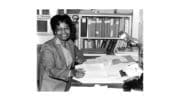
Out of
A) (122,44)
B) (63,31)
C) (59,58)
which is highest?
(63,31)

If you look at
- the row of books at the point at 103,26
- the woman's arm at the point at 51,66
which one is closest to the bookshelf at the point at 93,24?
the row of books at the point at 103,26

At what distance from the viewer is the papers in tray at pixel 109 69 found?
247 centimetres

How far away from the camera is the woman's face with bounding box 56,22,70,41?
8.13 ft

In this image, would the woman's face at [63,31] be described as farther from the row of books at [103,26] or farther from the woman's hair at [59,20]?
the row of books at [103,26]

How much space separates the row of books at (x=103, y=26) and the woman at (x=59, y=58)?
119 mm

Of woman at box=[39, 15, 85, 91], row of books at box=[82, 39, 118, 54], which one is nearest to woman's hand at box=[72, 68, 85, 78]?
woman at box=[39, 15, 85, 91]

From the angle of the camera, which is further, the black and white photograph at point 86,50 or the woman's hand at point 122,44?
the woman's hand at point 122,44

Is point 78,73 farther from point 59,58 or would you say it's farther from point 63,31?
point 63,31

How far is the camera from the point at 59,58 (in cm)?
251

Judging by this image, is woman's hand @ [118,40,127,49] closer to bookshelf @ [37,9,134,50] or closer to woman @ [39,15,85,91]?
bookshelf @ [37,9,134,50]

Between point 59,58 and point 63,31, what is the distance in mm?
226

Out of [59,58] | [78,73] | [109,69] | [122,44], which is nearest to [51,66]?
[59,58]
